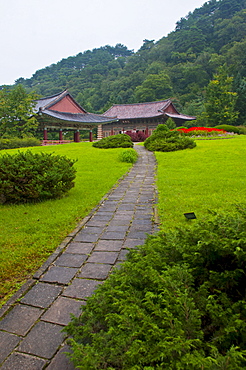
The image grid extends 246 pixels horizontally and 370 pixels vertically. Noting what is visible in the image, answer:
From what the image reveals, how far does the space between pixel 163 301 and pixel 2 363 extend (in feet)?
4.03

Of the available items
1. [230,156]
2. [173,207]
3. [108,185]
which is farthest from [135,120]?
[173,207]

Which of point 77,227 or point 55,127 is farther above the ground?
point 55,127

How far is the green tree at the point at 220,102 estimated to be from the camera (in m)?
30.4

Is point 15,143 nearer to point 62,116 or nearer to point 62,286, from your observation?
point 62,116

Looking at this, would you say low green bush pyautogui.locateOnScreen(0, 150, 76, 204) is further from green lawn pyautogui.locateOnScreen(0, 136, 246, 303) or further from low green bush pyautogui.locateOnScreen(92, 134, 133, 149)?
low green bush pyautogui.locateOnScreen(92, 134, 133, 149)

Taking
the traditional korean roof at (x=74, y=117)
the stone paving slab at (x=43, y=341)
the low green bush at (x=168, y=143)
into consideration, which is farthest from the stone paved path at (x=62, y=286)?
the traditional korean roof at (x=74, y=117)

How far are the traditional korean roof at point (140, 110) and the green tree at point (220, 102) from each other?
5637 millimetres

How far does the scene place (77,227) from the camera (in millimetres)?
3949

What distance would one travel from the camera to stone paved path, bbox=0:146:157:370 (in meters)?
1.70

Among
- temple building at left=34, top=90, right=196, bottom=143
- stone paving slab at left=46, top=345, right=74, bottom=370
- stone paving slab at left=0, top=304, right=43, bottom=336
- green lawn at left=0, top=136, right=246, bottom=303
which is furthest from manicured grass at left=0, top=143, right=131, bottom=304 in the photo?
temple building at left=34, top=90, right=196, bottom=143

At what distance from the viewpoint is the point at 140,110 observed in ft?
113

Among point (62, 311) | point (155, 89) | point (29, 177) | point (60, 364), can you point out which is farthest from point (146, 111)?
point (60, 364)

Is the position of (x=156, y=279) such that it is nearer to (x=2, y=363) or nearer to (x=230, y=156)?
(x=2, y=363)

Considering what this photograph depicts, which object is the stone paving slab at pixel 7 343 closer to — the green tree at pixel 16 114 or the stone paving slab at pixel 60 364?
the stone paving slab at pixel 60 364
